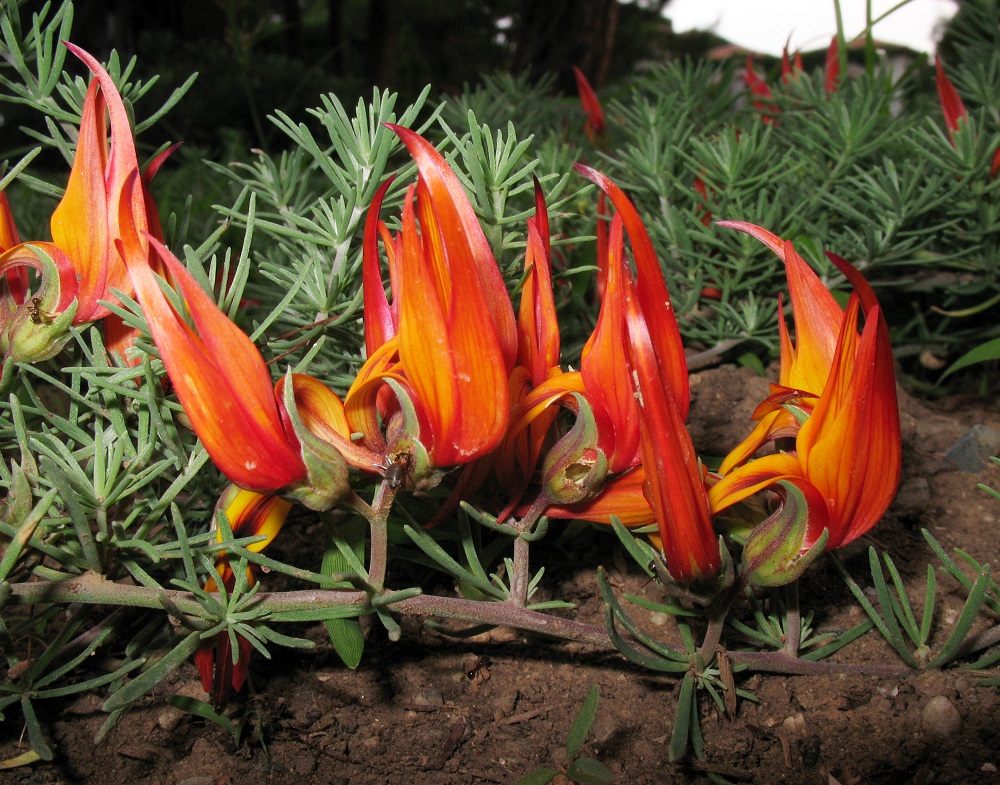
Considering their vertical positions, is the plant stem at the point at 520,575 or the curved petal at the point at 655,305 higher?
the curved petal at the point at 655,305

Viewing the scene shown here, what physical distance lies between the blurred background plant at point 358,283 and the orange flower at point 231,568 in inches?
0.9

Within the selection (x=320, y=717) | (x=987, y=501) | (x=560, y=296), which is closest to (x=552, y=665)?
(x=320, y=717)

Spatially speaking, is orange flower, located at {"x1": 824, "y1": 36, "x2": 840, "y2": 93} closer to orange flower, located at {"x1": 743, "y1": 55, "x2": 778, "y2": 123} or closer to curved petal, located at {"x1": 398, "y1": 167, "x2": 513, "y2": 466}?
orange flower, located at {"x1": 743, "y1": 55, "x2": 778, "y2": 123}

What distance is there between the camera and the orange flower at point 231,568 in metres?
0.58

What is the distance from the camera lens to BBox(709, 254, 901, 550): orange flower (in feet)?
1.59

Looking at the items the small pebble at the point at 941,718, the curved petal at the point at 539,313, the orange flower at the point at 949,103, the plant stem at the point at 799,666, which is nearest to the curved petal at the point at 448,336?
the curved petal at the point at 539,313

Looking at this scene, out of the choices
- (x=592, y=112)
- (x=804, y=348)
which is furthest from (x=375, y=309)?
(x=592, y=112)

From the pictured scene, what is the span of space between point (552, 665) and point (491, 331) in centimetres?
40

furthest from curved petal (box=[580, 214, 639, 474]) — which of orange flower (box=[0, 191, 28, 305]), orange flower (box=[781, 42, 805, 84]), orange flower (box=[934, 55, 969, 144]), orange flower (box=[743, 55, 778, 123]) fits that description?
orange flower (box=[781, 42, 805, 84])

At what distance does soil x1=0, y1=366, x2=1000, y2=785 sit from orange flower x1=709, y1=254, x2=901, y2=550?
8.7 inches

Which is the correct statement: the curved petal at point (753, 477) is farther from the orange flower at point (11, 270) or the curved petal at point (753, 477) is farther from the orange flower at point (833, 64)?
the orange flower at point (833, 64)

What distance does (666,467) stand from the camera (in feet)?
1.59

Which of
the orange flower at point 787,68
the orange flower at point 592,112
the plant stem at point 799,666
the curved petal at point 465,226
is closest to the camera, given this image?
the curved petal at point 465,226

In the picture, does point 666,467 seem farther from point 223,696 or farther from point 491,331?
point 223,696
